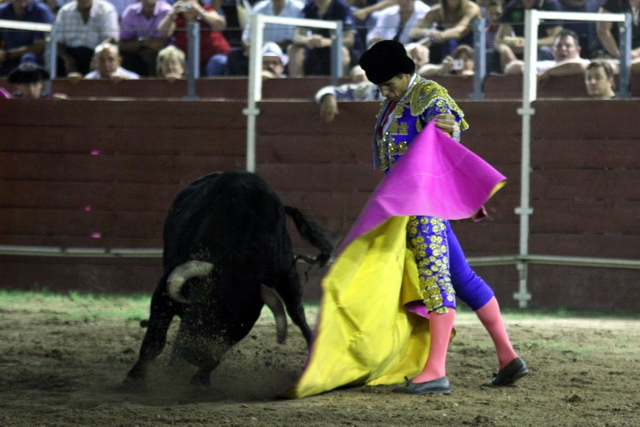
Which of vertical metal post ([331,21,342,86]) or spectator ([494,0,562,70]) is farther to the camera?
vertical metal post ([331,21,342,86])

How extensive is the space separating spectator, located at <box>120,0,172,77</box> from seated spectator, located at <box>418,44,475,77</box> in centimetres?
196

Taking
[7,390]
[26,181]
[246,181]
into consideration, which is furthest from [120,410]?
[26,181]

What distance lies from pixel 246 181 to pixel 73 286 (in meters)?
3.15

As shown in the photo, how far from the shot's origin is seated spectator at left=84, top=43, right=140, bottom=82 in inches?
267

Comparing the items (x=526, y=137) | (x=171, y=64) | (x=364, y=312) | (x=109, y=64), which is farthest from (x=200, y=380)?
(x=109, y=64)

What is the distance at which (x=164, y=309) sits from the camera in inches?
131

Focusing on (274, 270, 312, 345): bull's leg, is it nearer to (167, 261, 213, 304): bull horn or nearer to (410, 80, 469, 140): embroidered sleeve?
(167, 261, 213, 304): bull horn

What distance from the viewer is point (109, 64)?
6.86 metres

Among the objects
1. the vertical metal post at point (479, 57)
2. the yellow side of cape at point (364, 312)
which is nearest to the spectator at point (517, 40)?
the vertical metal post at point (479, 57)

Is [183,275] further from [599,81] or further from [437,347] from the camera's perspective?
[599,81]

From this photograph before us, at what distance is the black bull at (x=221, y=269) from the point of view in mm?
3072

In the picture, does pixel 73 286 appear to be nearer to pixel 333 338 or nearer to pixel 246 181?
pixel 246 181

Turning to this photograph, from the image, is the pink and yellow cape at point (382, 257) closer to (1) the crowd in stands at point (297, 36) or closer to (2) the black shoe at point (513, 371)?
(2) the black shoe at point (513, 371)

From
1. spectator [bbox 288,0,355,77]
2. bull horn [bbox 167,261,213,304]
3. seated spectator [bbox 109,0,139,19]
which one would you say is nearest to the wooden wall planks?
spectator [bbox 288,0,355,77]
